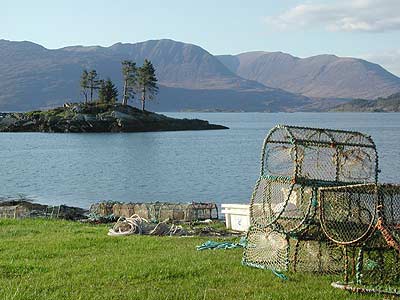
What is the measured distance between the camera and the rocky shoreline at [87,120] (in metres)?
117

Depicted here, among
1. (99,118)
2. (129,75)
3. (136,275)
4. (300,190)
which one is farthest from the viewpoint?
(129,75)

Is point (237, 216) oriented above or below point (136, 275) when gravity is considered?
below

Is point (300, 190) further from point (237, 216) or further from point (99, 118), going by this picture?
point (99, 118)

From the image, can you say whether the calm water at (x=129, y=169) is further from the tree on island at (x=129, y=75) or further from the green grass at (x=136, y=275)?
the tree on island at (x=129, y=75)

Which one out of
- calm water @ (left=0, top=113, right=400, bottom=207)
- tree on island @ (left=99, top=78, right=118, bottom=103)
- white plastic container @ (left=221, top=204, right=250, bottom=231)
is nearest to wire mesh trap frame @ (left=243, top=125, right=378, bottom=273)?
white plastic container @ (left=221, top=204, right=250, bottom=231)

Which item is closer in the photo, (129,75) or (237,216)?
(237,216)

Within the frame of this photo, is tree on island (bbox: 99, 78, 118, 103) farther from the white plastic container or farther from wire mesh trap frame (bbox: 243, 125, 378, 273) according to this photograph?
wire mesh trap frame (bbox: 243, 125, 378, 273)

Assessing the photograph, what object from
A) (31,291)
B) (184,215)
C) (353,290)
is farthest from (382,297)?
(184,215)

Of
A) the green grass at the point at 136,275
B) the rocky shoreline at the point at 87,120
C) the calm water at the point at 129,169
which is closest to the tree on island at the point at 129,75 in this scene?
the rocky shoreline at the point at 87,120

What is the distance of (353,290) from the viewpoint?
33.0 feet

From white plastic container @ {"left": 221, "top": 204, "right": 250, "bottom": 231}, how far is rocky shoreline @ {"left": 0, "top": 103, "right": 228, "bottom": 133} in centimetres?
9669

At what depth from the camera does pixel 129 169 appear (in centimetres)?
6556

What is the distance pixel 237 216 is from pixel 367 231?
10788mm

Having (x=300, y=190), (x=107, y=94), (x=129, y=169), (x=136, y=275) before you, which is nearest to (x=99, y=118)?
(x=107, y=94)
